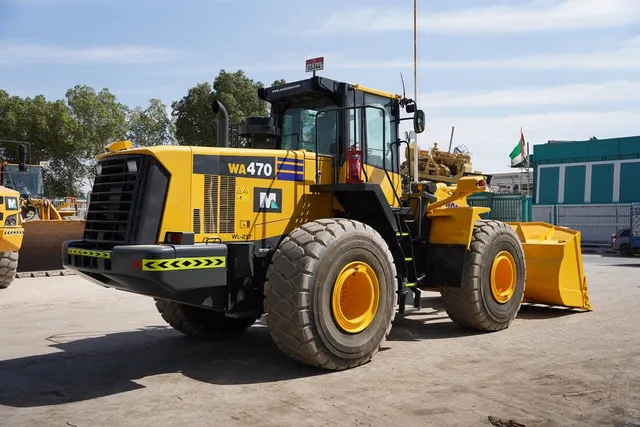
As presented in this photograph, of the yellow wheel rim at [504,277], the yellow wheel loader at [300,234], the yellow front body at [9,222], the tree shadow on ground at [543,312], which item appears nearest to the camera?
the yellow wheel loader at [300,234]

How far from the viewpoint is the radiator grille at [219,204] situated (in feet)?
20.0

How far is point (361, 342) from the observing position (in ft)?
20.6

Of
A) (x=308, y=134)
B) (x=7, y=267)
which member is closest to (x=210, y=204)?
(x=308, y=134)

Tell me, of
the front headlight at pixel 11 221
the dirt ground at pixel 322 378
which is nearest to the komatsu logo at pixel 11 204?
the front headlight at pixel 11 221

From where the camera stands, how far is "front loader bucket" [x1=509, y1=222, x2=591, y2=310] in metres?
9.47

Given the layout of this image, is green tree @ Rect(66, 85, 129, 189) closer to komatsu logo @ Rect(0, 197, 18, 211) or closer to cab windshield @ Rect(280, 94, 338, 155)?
komatsu logo @ Rect(0, 197, 18, 211)

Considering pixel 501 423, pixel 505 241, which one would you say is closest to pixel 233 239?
pixel 501 423

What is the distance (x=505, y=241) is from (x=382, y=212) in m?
2.31

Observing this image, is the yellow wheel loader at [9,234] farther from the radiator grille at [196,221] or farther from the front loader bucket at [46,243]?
the radiator grille at [196,221]

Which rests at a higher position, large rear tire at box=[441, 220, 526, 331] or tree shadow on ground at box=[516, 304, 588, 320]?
large rear tire at box=[441, 220, 526, 331]

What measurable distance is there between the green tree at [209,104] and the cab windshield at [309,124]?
19749 mm

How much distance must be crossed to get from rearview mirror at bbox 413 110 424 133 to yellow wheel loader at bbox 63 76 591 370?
0.02m

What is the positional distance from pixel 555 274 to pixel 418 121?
11.6 feet

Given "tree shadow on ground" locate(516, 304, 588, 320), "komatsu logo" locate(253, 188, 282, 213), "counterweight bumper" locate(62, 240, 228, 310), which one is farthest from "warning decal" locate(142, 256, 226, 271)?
"tree shadow on ground" locate(516, 304, 588, 320)
